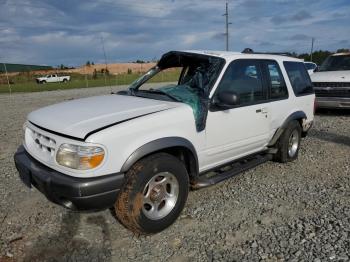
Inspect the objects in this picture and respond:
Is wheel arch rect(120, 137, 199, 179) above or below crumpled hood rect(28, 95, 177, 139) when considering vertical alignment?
below

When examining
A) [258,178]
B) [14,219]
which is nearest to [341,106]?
[258,178]

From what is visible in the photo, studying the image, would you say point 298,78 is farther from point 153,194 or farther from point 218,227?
point 153,194

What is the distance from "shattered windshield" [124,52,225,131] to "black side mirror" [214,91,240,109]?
0.46 ft

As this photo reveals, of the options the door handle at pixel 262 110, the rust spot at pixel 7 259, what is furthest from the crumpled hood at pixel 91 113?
the door handle at pixel 262 110

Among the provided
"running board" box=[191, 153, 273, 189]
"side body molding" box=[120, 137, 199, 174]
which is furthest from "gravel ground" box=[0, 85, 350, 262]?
"side body molding" box=[120, 137, 199, 174]

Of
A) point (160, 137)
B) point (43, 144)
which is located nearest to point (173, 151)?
point (160, 137)

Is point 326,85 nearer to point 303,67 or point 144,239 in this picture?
point 303,67

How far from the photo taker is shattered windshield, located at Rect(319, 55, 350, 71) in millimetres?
10695

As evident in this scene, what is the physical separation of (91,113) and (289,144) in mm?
3512

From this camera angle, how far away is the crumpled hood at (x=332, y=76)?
31.5 ft

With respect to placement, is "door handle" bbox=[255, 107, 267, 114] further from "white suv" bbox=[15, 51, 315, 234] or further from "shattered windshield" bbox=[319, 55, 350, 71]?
"shattered windshield" bbox=[319, 55, 350, 71]

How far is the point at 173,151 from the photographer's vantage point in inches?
150

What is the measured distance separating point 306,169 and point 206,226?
103 inches

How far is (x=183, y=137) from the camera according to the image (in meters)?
3.69
